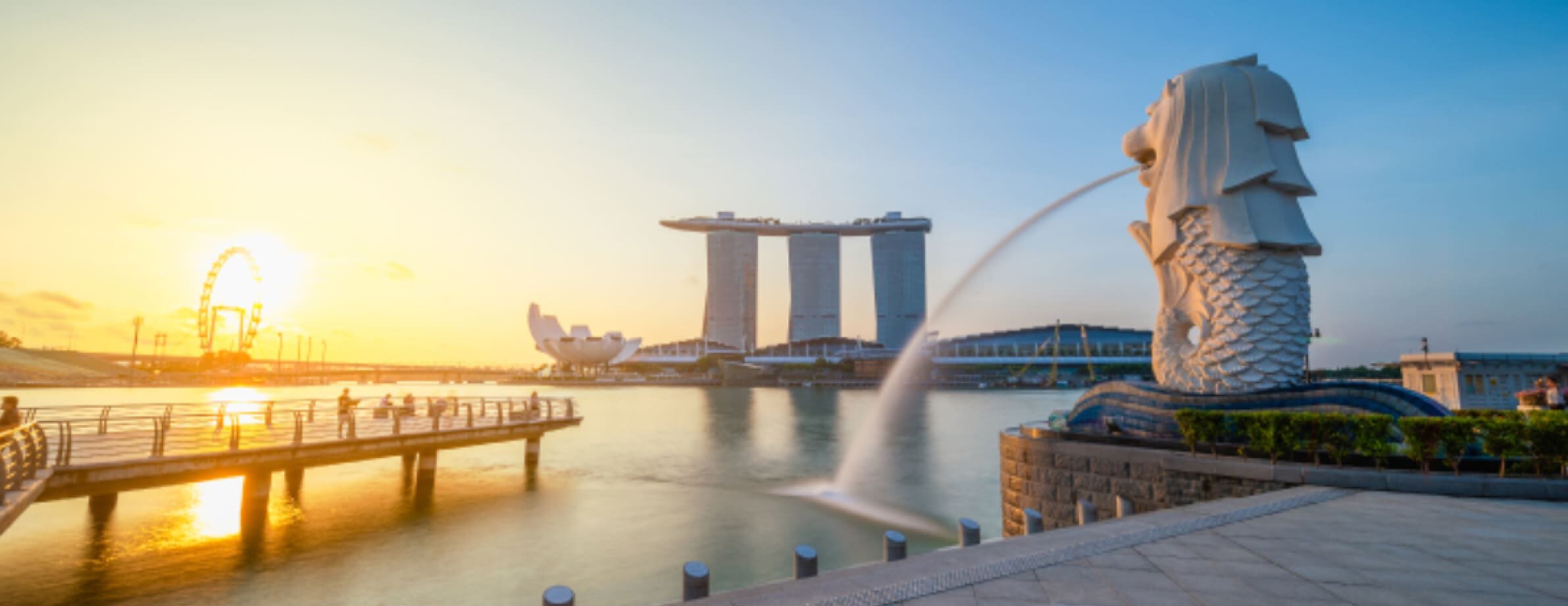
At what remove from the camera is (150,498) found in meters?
18.8

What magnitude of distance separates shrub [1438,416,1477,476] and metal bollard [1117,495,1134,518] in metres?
4.18

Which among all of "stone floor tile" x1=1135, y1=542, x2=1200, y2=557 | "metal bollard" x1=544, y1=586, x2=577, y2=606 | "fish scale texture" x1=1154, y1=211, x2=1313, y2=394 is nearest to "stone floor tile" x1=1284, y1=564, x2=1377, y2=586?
"stone floor tile" x1=1135, y1=542, x2=1200, y2=557

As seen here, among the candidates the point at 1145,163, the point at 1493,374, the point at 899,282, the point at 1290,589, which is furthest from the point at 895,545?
the point at 899,282

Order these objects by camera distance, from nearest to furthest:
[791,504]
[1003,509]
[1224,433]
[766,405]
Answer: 1. [1224,433]
2. [1003,509]
3. [791,504]
4. [766,405]

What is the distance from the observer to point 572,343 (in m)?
131

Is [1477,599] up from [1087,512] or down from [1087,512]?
up

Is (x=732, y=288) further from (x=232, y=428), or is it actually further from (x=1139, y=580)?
(x=1139, y=580)

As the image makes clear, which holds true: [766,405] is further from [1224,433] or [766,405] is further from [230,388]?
[230,388]

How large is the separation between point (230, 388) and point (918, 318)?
145 metres

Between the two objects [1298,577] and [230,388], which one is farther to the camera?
[230,388]

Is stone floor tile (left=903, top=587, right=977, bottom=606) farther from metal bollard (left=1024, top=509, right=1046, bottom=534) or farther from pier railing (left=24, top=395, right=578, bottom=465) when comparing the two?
pier railing (left=24, top=395, right=578, bottom=465)

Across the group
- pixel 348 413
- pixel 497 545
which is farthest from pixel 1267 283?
pixel 348 413

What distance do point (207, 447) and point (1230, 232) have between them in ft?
70.1

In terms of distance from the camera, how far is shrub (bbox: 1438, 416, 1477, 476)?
28.9ft
